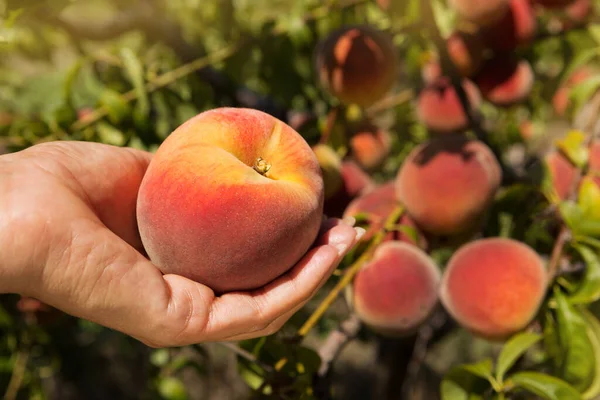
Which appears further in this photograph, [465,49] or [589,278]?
[465,49]

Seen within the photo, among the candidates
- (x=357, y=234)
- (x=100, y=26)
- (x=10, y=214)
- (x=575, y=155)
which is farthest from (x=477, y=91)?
(x=10, y=214)

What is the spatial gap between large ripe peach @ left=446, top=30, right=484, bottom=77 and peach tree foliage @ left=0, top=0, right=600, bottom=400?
43 millimetres

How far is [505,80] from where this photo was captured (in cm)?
147

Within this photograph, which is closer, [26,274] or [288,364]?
[26,274]

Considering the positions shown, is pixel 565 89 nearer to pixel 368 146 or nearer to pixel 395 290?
pixel 368 146

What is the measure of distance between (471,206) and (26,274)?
0.92 meters

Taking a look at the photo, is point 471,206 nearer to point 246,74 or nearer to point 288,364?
point 288,364

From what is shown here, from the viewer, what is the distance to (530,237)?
1.27 metres

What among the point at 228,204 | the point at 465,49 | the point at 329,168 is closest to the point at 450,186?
the point at 329,168

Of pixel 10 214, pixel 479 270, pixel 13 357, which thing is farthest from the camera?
pixel 13 357

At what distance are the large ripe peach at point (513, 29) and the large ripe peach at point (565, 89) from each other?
362 millimetres

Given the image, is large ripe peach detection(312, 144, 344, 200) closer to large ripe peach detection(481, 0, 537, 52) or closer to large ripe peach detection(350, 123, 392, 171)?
large ripe peach detection(350, 123, 392, 171)

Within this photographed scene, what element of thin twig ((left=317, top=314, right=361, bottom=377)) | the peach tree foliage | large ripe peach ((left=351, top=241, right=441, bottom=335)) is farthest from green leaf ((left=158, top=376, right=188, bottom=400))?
large ripe peach ((left=351, top=241, right=441, bottom=335))

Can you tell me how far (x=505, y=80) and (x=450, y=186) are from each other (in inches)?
16.7
